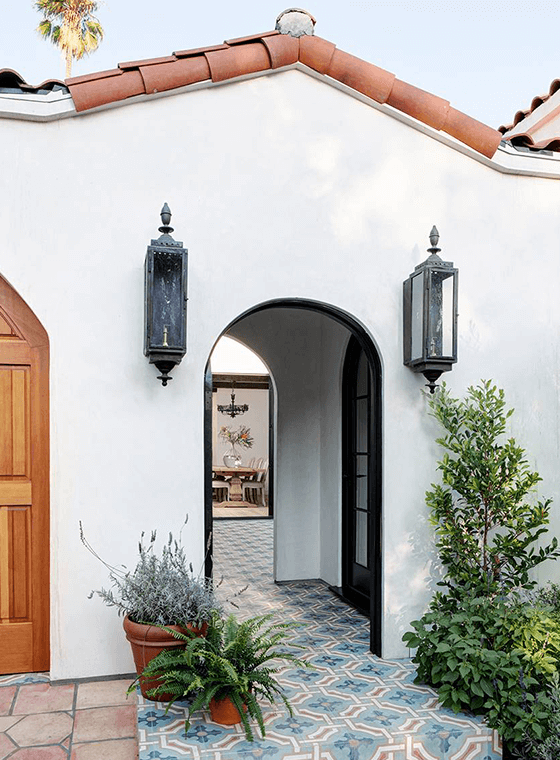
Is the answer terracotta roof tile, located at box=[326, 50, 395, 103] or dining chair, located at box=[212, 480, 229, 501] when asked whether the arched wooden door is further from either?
dining chair, located at box=[212, 480, 229, 501]

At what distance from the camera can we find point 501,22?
9.34 meters

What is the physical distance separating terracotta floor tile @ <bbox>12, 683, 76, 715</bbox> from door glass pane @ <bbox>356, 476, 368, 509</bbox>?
104 inches

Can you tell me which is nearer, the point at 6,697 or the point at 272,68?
the point at 6,697

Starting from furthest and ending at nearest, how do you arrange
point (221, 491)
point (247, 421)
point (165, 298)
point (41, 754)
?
point (247, 421), point (221, 491), point (165, 298), point (41, 754)

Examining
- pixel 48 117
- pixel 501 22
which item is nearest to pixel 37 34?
pixel 501 22

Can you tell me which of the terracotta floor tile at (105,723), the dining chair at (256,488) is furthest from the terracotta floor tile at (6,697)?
the dining chair at (256,488)

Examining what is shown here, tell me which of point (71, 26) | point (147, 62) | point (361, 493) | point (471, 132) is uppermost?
point (71, 26)

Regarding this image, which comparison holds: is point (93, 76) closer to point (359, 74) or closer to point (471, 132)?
point (359, 74)

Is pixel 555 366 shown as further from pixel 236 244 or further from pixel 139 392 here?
pixel 139 392

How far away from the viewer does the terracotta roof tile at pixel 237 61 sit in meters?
4.31

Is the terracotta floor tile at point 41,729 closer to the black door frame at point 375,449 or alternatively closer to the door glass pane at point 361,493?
the black door frame at point 375,449

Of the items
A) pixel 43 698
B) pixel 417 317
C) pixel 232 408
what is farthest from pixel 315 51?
pixel 232 408

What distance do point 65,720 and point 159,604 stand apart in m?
0.75

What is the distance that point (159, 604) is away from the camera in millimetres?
3766
